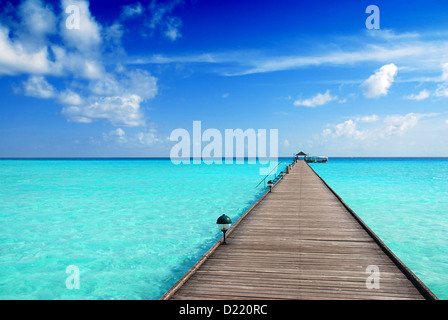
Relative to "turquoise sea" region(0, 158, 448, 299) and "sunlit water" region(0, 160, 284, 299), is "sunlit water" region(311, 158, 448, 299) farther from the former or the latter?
"sunlit water" region(0, 160, 284, 299)

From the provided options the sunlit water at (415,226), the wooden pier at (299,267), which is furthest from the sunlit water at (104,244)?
the sunlit water at (415,226)

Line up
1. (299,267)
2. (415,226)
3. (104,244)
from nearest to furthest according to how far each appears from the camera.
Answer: (299,267) < (104,244) < (415,226)

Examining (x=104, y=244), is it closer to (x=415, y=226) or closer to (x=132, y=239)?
(x=132, y=239)

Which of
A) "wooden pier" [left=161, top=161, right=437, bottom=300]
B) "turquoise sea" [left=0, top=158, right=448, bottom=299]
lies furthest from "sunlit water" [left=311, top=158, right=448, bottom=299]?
"wooden pier" [left=161, top=161, right=437, bottom=300]

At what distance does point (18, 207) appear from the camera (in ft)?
61.9

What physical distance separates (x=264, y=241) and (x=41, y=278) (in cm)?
670

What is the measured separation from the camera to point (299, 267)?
548cm

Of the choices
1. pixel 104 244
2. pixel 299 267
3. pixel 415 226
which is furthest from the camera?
pixel 415 226

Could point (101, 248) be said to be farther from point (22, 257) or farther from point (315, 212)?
point (315, 212)

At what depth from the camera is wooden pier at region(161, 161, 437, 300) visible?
450 cm

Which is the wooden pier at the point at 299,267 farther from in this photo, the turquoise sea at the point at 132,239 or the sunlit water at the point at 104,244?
the sunlit water at the point at 104,244

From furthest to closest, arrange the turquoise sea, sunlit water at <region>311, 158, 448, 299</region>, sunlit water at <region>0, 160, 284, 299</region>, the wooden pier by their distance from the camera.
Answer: sunlit water at <region>311, 158, 448, 299</region>, the turquoise sea, sunlit water at <region>0, 160, 284, 299</region>, the wooden pier

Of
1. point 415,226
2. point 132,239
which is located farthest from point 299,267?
point 415,226
